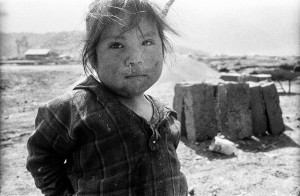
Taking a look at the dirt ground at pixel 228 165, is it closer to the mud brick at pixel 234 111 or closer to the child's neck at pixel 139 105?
the mud brick at pixel 234 111

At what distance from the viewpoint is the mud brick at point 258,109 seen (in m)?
5.51

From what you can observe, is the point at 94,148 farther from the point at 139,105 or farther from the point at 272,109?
the point at 272,109

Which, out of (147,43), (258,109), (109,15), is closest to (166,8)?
(147,43)

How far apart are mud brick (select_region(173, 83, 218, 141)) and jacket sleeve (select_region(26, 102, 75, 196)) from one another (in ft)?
12.4

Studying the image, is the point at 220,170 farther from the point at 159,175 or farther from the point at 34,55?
the point at 34,55

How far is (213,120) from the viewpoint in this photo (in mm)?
5324

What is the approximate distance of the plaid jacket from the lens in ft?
4.75

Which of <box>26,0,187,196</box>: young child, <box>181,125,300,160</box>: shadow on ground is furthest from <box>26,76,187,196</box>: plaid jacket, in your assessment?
<box>181,125,300,160</box>: shadow on ground

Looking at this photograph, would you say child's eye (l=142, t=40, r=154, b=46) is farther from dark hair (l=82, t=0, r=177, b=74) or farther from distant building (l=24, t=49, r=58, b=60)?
distant building (l=24, t=49, r=58, b=60)

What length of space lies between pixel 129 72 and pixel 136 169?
1.47 feet

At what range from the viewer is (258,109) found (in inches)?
217

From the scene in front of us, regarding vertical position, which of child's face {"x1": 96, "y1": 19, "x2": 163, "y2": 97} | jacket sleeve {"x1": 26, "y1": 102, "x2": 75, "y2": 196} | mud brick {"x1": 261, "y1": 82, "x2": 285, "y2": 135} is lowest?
mud brick {"x1": 261, "y1": 82, "x2": 285, "y2": 135}

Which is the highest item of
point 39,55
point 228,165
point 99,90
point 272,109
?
point 99,90

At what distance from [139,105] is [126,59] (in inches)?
12.4
